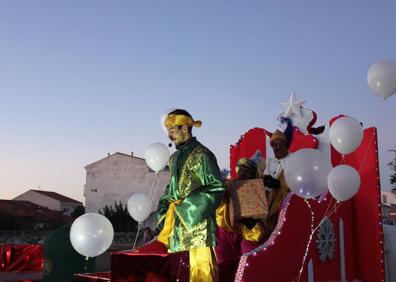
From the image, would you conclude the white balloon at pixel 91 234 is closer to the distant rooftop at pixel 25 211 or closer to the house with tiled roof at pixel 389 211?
the house with tiled roof at pixel 389 211

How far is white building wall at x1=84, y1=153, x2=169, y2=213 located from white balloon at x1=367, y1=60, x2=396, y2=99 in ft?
94.6

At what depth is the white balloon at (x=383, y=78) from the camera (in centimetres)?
493

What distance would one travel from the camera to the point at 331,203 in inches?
185

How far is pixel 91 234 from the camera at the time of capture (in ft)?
13.9

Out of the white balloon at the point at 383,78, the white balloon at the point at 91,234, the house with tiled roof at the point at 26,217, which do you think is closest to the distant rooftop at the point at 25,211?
the house with tiled roof at the point at 26,217

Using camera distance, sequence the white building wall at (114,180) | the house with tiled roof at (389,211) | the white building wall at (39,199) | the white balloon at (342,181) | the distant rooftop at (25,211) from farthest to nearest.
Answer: the white building wall at (39,199), the white building wall at (114,180), the distant rooftop at (25,211), the house with tiled roof at (389,211), the white balloon at (342,181)

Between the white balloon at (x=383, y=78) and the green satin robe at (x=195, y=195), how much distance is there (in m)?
2.42

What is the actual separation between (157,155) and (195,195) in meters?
2.73

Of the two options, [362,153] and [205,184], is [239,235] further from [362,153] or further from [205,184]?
[362,153]

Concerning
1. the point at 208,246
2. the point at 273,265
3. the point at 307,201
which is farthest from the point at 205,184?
the point at 307,201

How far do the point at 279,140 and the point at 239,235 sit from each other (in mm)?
1316

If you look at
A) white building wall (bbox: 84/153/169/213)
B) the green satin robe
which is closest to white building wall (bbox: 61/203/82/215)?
white building wall (bbox: 84/153/169/213)

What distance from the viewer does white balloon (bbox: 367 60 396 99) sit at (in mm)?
4934

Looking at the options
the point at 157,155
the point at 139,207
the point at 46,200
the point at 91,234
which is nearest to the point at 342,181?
the point at 91,234
